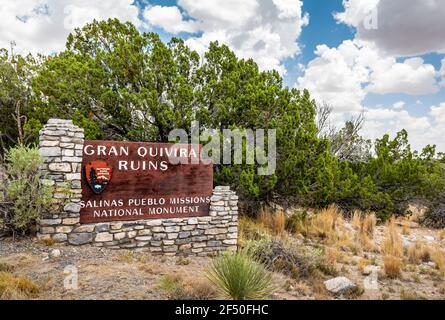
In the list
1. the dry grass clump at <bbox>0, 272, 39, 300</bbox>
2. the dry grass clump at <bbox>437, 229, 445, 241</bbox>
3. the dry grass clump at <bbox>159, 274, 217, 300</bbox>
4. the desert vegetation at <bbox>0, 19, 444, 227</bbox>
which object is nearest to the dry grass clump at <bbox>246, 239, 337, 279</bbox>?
Answer: the dry grass clump at <bbox>159, 274, 217, 300</bbox>

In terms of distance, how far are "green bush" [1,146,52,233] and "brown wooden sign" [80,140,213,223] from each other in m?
0.78

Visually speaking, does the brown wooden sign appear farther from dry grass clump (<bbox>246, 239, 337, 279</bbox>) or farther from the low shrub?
the low shrub

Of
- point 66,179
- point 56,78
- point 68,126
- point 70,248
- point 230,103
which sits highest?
point 56,78

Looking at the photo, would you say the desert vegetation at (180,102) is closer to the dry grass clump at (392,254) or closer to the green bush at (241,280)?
the dry grass clump at (392,254)

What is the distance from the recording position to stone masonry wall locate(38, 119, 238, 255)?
657 centimetres

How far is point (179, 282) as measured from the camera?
5.46 meters

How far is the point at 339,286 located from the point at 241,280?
2202mm

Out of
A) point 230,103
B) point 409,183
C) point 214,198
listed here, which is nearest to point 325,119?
point 409,183

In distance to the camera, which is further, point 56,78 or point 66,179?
point 56,78

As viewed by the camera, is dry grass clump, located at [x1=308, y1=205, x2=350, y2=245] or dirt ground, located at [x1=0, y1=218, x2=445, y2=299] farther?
dry grass clump, located at [x1=308, y1=205, x2=350, y2=245]

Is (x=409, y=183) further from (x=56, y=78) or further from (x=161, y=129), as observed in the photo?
(x=56, y=78)

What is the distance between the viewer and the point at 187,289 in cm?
Answer: 510
